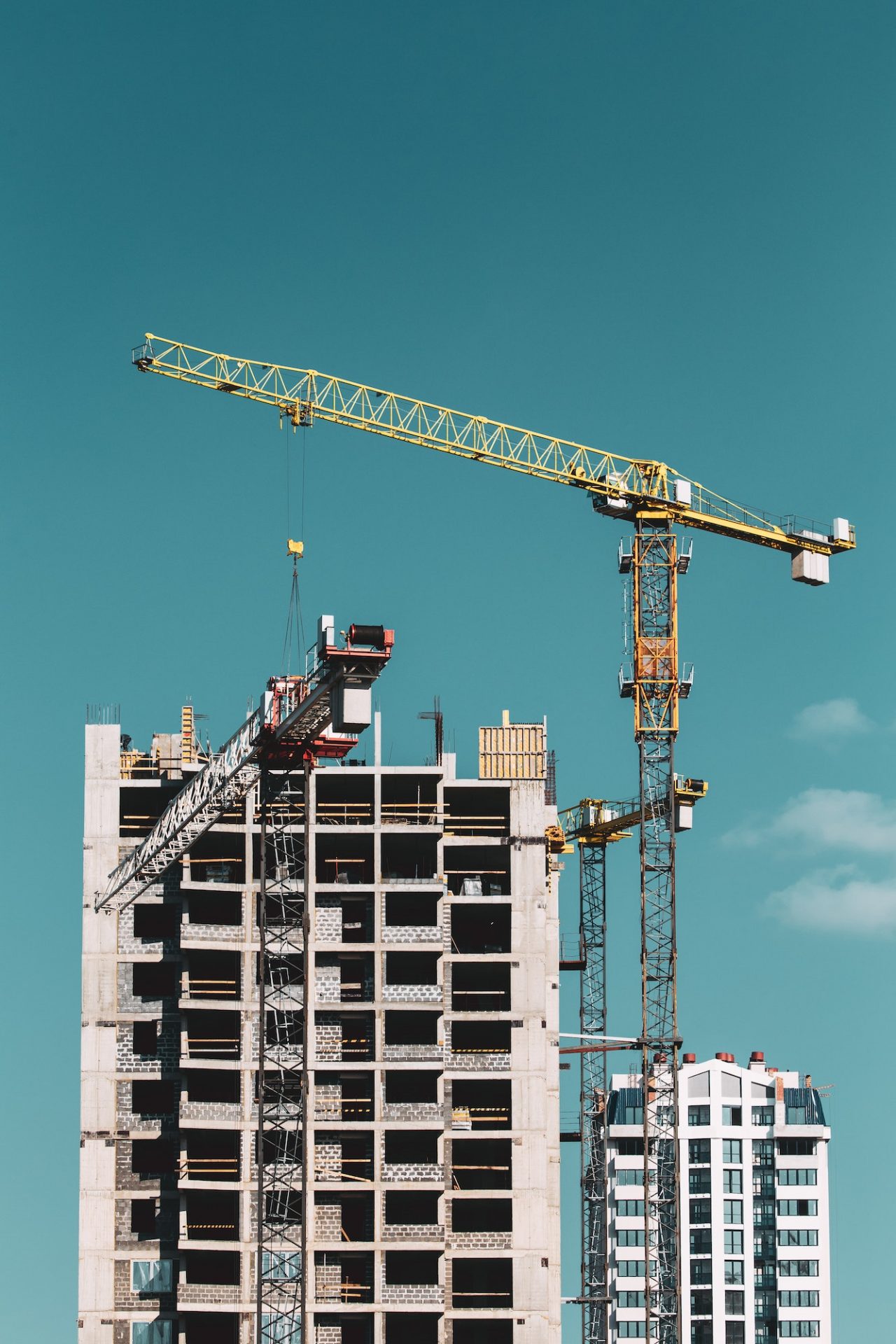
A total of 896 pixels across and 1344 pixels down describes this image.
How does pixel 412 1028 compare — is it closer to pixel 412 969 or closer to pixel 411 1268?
pixel 412 969

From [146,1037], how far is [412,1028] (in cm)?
1483

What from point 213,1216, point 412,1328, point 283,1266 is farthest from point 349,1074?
point 412,1328

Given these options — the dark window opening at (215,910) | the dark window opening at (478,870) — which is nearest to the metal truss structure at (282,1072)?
the dark window opening at (215,910)

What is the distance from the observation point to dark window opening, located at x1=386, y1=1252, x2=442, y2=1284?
13050cm

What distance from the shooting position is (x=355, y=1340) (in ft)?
429

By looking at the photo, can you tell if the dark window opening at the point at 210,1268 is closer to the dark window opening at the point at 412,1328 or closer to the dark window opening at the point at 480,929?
the dark window opening at the point at 412,1328

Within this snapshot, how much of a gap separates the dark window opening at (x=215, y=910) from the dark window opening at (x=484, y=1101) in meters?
15.2

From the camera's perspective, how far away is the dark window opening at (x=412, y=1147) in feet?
432

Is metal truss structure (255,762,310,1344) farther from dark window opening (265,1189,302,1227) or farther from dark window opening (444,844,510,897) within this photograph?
dark window opening (444,844,510,897)

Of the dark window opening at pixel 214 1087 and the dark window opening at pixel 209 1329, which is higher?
the dark window opening at pixel 214 1087

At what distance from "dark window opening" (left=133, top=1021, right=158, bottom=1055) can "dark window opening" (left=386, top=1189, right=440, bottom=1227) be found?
1541 cm

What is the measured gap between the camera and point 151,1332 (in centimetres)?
13175

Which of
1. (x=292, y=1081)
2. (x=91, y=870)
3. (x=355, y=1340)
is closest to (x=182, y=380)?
(x=91, y=870)

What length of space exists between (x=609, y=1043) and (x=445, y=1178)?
1456 inches
